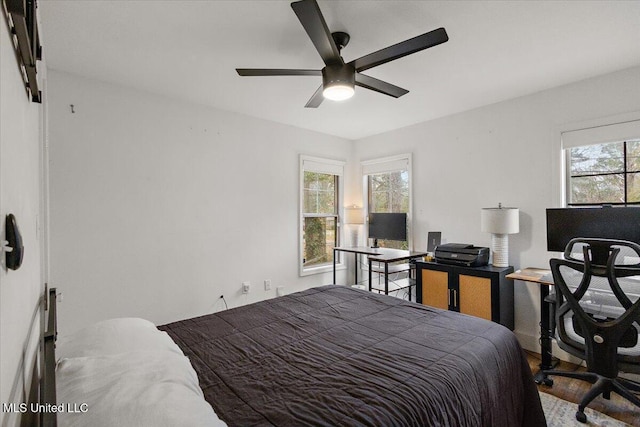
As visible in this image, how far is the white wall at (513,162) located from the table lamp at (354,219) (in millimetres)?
815

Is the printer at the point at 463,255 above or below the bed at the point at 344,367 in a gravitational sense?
above

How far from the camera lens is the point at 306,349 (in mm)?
1504

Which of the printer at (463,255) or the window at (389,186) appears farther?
the window at (389,186)

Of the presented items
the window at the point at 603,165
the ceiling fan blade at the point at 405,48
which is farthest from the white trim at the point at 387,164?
the ceiling fan blade at the point at 405,48

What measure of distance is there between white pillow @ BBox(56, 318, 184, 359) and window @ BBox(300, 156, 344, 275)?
2913mm

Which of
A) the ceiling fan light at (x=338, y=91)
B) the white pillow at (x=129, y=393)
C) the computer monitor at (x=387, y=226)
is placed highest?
the ceiling fan light at (x=338, y=91)

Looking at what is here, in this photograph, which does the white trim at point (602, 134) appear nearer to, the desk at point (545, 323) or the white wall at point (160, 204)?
the desk at point (545, 323)

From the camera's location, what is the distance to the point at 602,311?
2000 millimetres

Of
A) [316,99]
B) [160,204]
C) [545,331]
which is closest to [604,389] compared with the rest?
[545,331]

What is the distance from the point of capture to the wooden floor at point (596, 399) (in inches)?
79.7

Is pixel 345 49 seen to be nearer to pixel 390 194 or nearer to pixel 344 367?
pixel 344 367

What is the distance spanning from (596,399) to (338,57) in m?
2.95

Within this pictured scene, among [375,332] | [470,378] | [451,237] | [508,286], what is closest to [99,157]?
[375,332]

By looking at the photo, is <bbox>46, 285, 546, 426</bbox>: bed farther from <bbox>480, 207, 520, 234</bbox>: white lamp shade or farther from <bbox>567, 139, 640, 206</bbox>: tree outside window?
<bbox>567, 139, 640, 206</bbox>: tree outside window
